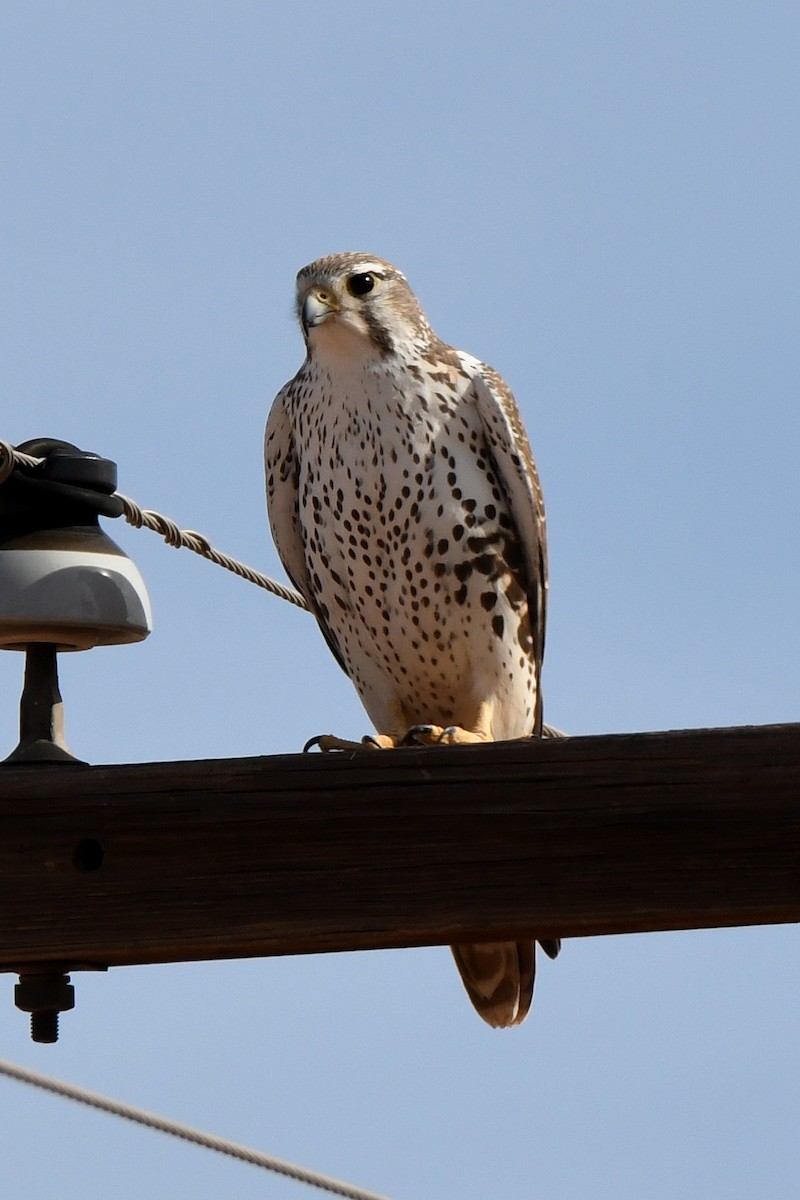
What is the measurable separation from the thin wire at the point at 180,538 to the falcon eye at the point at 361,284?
62 centimetres

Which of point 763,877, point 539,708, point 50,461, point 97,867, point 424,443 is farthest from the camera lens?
point 539,708

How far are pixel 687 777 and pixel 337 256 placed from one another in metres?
1.90

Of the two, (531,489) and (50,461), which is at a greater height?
(531,489)

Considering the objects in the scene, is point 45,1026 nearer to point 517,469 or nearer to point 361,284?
point 517,469

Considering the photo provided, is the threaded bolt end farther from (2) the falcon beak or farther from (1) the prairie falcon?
(2) the falcon beak

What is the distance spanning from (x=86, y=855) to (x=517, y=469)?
1.37 m

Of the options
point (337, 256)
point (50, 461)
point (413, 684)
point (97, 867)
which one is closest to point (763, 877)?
point (97, 867)

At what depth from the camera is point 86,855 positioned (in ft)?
7.75

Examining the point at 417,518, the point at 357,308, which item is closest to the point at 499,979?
the point at 417,518

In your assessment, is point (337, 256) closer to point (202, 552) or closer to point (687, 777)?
point (202, 552)

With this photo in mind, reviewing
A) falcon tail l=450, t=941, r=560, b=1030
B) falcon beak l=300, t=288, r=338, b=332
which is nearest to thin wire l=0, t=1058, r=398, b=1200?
falcon tail l=450, t=941, r=560, b=1030

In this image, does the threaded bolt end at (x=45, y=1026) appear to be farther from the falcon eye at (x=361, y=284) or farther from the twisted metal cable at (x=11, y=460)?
the falcon eye at (x=361, y=284)

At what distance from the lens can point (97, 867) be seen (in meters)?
2.35

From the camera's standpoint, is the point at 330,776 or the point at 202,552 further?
the point at 202,552
